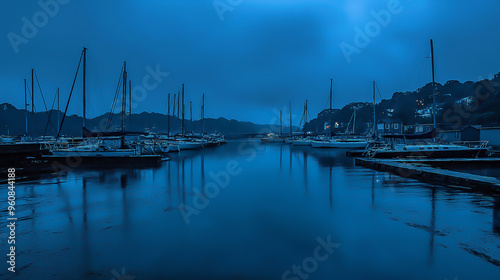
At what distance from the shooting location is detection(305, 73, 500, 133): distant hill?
275 feet

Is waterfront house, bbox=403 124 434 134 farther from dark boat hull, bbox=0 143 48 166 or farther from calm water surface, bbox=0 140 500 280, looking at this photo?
dark boat hull, bbox=0 143 48 166

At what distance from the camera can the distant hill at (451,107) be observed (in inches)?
3302

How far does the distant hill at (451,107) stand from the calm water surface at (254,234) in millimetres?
32419

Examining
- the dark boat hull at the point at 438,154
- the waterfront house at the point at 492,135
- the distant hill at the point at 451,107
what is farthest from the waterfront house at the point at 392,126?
the dark boat hull at the point at 438,154

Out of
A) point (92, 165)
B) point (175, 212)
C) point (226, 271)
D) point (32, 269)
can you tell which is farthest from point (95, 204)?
Answer: point (92, 165)

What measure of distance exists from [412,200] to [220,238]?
32.8 feet

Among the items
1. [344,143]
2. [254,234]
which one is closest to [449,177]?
[254,234]

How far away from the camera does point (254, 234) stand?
29.9 feet

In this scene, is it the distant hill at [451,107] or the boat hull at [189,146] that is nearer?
the boat hull at [189,146]

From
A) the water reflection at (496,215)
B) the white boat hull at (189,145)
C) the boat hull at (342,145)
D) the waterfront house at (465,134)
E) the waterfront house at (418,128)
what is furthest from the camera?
the waterfront house at (418,128)

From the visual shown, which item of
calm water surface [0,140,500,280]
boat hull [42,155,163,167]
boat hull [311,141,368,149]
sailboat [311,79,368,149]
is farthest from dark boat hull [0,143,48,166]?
boat hull [311,141,368,149]

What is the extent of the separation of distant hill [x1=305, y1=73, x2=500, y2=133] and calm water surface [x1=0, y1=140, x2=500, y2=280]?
106 feet

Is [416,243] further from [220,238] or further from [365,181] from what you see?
[365,181]

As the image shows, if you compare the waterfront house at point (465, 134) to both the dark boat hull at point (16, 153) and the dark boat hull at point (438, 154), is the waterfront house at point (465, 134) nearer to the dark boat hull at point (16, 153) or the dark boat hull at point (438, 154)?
the dark boat hull at point (438, 154)
